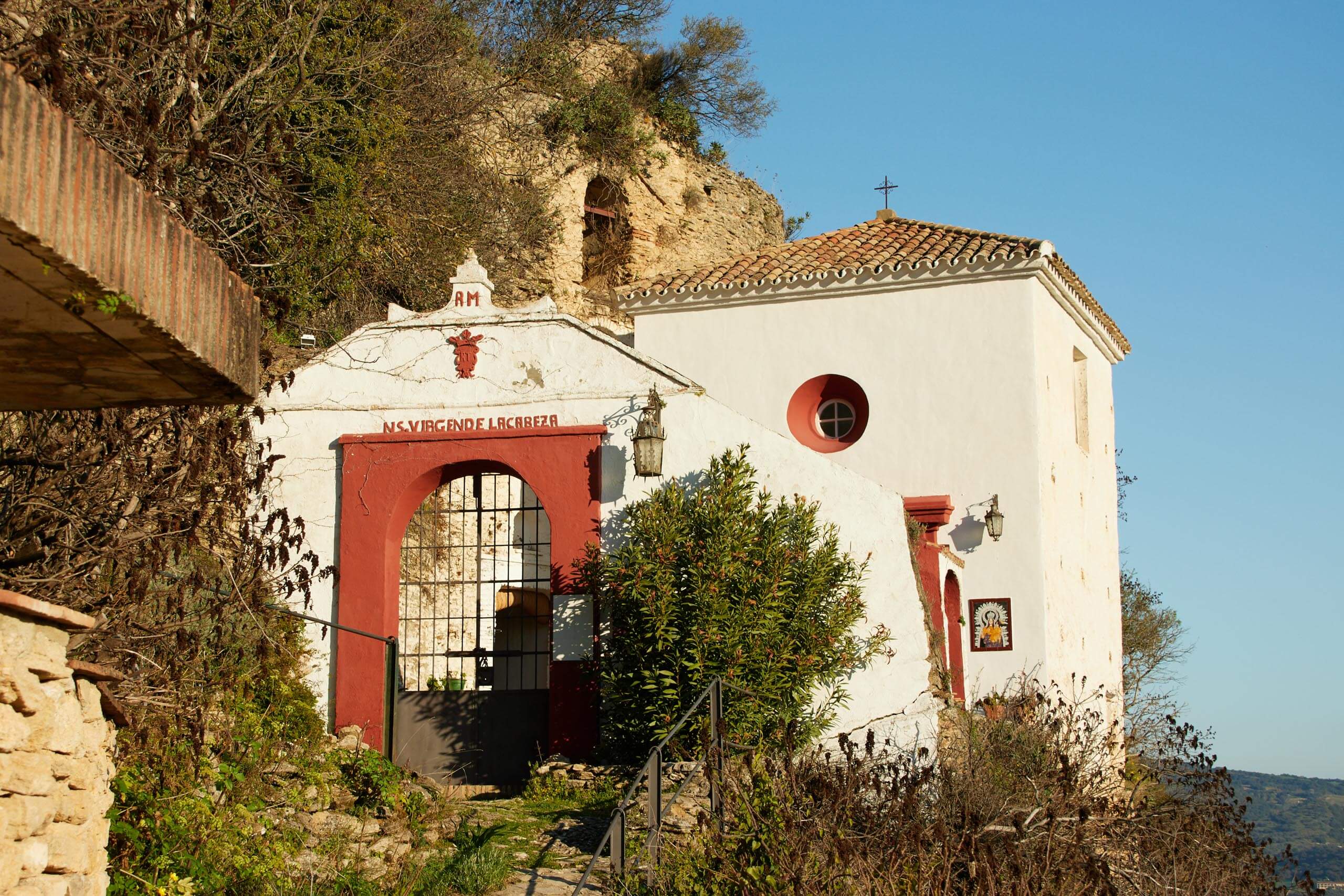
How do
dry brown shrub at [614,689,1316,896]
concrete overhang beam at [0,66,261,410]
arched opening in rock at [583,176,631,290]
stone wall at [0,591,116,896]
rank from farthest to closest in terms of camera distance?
arched opening in rock at [583,176,631,290]
dry brown shrub at [614,689,1316,896]
stone wall at [0,591,116,896]
concrete overhang beam at [0,66,261,410]

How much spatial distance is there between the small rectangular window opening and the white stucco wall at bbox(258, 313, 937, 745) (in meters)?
7.36

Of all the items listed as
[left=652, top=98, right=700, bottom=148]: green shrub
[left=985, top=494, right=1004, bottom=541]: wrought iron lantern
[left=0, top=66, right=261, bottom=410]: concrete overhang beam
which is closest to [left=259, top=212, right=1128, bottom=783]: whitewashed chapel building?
[left=985, top=494, right=1004, bottom=541]: wrought iron lantern

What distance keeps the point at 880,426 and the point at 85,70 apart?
40.9 ft

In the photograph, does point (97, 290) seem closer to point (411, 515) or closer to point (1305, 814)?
point (411, 515)

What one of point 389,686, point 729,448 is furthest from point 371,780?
point 729,448

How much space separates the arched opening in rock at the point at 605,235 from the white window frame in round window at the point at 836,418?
10.4 m

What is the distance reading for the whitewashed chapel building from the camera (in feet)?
43.9

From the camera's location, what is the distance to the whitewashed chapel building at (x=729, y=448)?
13391mm

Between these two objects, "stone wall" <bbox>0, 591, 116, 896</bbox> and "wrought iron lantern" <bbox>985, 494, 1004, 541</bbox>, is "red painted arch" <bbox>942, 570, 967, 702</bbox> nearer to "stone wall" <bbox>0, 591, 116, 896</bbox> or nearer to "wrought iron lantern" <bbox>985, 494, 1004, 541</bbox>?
"wrought iron lantern" <bbox>985, 494, 1004, 541</bbox>

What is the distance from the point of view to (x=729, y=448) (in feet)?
43.9

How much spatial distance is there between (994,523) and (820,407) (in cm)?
301

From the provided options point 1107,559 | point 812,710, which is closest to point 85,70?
point 812,710

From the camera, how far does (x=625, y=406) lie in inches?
542

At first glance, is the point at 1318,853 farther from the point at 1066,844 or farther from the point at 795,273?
the point at 1066,844
